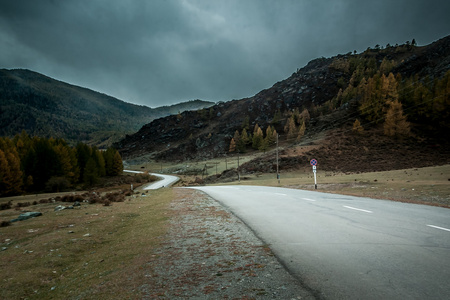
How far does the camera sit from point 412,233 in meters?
5.67

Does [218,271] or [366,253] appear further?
[366,253]

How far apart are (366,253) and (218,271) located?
3.13 m

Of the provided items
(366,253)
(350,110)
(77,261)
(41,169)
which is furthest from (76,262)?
(350,110)

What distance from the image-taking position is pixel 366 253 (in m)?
4.45

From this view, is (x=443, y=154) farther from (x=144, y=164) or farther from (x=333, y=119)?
(x=144, y=164)

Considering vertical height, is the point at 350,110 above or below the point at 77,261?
above

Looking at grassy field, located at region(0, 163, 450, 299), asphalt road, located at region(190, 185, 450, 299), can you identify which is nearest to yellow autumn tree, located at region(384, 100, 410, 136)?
asphalt road, located at region(190, 185, 450, 299)

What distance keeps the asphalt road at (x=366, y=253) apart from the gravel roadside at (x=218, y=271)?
1.18 feet

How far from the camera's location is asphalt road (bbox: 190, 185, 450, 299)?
308 cm

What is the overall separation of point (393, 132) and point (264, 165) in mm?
35733

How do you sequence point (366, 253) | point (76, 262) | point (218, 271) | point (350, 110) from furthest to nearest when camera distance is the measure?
point (350, 110) < point (76, 262) < point (366, 253) < point (218, 271)

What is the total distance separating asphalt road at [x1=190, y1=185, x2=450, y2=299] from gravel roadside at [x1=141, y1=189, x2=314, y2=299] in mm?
361

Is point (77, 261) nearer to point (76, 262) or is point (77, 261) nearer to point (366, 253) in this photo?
point (76, 262)

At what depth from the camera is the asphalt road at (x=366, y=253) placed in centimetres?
308
